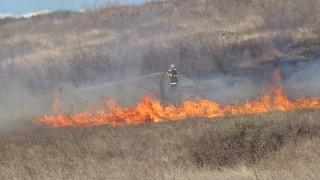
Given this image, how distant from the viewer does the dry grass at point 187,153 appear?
37.1 feet

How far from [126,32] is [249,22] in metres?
9.42

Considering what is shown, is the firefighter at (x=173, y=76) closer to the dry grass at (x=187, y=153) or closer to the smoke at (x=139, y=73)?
the smoke at (x=139, y=73)

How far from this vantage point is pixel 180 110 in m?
22.4

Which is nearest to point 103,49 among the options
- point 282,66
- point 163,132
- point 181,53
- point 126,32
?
point 126,32

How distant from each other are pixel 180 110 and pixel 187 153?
28.3ft

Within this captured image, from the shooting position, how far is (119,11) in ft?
127

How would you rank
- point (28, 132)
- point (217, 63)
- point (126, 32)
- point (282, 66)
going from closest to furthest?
point (28, 132) < point (282, 66) < point (217, 63) < point (126, 32)

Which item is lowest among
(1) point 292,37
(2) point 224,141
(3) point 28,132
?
(3) point 28,132

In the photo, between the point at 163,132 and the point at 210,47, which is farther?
the point at 210,47

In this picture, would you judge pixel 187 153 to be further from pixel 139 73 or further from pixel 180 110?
pixel 139 73

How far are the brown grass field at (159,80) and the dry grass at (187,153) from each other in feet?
0.14

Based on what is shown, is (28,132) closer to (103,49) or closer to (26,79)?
(26,79)

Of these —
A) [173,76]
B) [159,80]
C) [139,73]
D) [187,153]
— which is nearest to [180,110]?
[173,76]

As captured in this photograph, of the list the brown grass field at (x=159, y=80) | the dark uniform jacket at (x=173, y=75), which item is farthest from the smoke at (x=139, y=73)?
the dark uniform jacket at (x=173, y=75)
